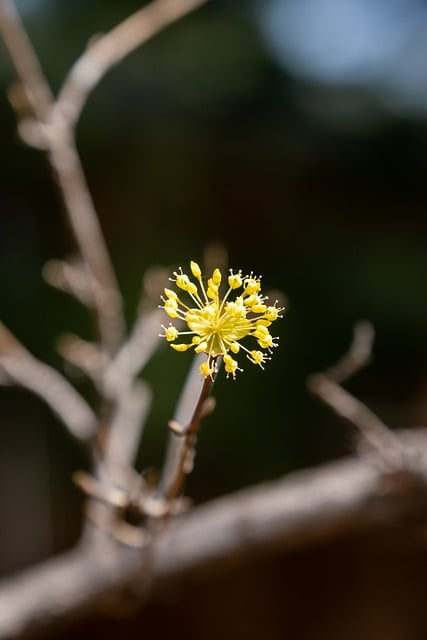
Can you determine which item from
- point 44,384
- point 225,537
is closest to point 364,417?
point 225,537

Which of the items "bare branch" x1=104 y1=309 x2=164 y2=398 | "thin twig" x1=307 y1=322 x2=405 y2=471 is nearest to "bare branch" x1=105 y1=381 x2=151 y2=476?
"bare branch" x1=104 y1=309 x2=164 y2=398

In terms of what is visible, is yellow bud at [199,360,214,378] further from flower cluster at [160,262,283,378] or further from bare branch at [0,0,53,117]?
bare branch at [0,0,53,117]

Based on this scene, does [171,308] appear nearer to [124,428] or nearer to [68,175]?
[68,175]

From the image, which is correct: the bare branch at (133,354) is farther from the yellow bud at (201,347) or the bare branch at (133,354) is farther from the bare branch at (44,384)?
the yellow bud at (201,347)

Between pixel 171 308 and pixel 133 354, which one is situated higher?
pixel 133 354

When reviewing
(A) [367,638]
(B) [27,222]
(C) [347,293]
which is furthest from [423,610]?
(B) [27,222]

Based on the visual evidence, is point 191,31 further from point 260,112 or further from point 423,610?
point 423,610
